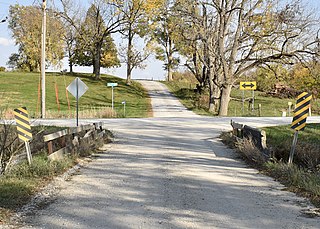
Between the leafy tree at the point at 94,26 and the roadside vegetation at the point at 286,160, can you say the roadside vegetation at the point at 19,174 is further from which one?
the leafy tree at the point at 94,26

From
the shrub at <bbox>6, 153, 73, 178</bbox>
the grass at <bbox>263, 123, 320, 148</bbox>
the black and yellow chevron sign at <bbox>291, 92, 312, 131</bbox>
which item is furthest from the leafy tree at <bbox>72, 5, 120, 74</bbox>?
the shrub at <bbox>6, 153, 73, 178</bbox>

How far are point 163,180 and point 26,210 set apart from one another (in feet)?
10.9

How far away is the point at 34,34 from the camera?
6594 cm

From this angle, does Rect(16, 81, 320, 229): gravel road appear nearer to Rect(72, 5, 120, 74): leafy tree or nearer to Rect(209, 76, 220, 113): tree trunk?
Rect(209, 76, 220, 113): tree trunk

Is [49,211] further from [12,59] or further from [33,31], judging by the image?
[12,59]

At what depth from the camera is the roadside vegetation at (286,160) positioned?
843 cm

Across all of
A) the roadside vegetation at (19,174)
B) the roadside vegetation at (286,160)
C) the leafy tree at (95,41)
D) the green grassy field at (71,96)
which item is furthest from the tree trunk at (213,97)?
the roadside vegetation at (19,174)

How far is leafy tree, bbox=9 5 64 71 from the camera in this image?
6037 centimetres

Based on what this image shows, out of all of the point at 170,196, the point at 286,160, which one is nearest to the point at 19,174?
the point at 170,196

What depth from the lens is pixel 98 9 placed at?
57562mm

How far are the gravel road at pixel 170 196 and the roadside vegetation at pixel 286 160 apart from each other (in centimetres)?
34

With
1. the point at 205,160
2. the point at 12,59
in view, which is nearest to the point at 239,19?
the point at 205,160

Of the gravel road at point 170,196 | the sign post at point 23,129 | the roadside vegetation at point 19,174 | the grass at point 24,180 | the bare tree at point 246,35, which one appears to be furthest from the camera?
the bare tree at point 246,35

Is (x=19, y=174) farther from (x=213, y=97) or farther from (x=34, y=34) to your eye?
(x=34, y=34)
